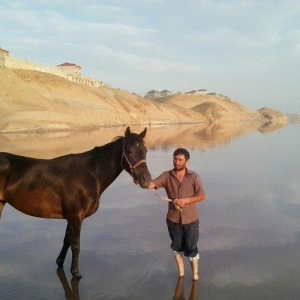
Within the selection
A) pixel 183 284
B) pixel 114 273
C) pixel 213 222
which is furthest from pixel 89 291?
pixel 213 222

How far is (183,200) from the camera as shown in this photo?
532 centimetres

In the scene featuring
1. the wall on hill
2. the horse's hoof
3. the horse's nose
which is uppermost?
the wall on hill

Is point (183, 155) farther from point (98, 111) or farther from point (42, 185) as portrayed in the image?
point (98, 111)

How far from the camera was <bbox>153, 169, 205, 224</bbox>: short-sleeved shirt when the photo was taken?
17.9 ft

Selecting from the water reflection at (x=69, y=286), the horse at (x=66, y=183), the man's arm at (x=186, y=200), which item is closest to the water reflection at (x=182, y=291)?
the man's arm at (x=186, y=200)

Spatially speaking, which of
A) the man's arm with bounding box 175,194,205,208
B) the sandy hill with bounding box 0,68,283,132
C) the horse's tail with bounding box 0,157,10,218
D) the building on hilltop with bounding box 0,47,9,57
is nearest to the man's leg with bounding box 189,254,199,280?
the man's arm with bounding box 175,194,205,208

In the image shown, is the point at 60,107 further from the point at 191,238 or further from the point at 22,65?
the point at 191,238

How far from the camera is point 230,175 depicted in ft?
55.1

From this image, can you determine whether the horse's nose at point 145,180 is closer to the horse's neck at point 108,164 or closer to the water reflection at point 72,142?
the horse's neck at point 108,164

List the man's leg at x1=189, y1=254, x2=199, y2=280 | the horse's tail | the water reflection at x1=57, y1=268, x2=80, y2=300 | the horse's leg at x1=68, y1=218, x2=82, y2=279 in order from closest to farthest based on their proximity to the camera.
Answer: the water reflection at x1=57, y1=268, x2=80, y2=300
the man's leg at x1=189, y1=254, x2=199, y2=280
the horse's leg at x1=68, y1=218, x2=82, y2=279
the horse's tail

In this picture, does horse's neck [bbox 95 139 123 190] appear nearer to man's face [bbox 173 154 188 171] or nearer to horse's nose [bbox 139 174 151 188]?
horse's nose [bbox 139 174 151 188]

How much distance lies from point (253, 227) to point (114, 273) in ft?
13.4

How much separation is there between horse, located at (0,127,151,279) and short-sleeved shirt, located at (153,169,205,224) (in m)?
0.64

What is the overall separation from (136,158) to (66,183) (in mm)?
1200
